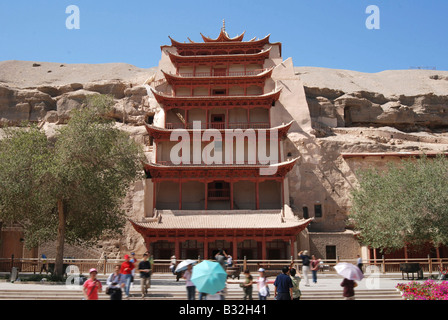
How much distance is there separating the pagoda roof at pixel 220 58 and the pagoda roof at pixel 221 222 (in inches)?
661

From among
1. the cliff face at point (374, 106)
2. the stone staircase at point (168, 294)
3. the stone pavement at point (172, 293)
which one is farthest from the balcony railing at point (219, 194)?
the stone staircase at point (168, 294)

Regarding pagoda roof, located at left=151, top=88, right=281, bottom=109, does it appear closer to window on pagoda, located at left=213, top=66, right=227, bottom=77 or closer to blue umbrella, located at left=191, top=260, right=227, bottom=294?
window on pagoda, located at left=213, top=66, right=227, bottom=77

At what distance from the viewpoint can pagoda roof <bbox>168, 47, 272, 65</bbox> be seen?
41.8 m

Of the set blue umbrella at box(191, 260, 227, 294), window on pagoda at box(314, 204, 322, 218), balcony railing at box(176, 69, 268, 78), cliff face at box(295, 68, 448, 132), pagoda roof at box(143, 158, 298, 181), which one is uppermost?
balcony railing at box(176, 69, 268, 78)

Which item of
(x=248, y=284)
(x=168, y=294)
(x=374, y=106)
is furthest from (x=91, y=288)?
(x=374, y=106)

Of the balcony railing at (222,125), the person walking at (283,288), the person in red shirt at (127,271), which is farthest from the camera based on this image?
the balcony railing at (222,125)

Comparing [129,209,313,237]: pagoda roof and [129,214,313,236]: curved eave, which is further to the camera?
[129,209,313,237]: pagoda roof

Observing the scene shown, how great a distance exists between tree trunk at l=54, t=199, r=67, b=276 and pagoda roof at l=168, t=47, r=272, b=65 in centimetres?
2271

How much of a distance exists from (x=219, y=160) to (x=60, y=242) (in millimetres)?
16283

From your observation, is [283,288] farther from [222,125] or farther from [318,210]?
[222,125]

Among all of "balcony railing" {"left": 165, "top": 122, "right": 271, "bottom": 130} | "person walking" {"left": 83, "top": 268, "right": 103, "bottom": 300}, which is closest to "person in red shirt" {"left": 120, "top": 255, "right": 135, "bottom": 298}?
"person walking" {"left": 83, "top": 268, "right": 103, "bottom": 300}

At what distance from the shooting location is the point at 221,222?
3044 centimetres

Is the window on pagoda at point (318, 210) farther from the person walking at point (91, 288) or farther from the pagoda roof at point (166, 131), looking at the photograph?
the person walking at point (91, 288)

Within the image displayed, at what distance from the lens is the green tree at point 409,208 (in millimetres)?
24328
